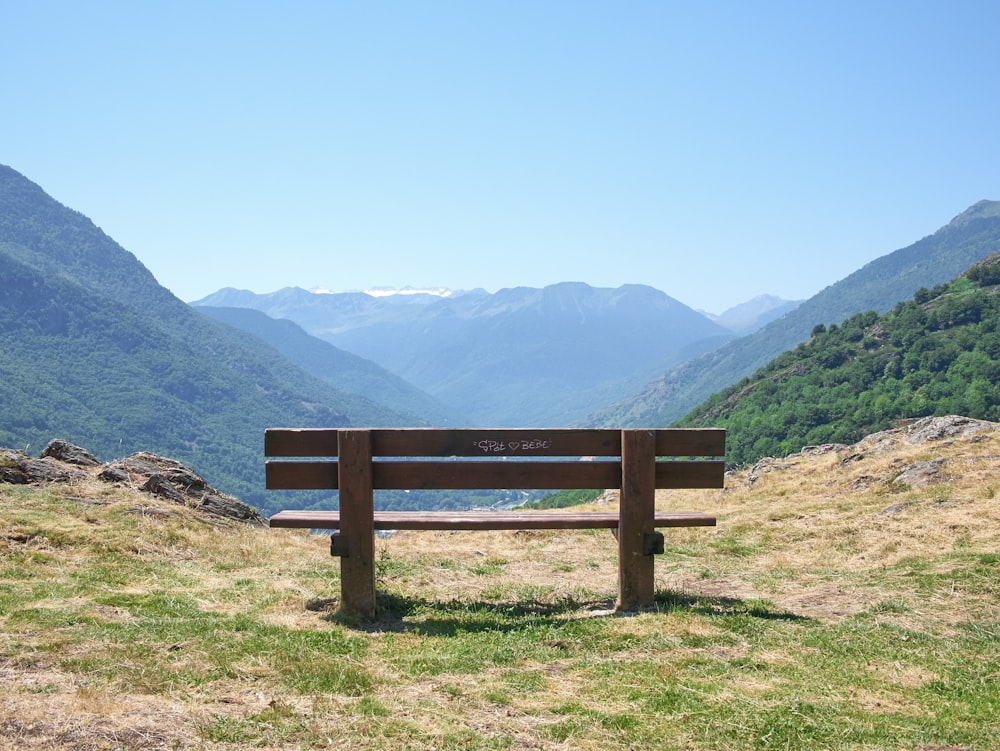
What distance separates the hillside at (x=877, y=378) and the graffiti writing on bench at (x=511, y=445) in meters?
49.5

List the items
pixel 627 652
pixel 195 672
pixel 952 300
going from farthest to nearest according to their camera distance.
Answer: pixel 952 300 → pixel 627 652 → pixel 195 672

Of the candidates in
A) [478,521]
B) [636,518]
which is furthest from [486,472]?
[636,518]

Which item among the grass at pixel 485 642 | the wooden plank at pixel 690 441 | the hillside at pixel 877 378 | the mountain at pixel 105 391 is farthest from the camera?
the mountain at pixel 105 391

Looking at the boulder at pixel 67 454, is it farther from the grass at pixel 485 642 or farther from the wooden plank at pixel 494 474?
the wooden plank at pixel 494 474

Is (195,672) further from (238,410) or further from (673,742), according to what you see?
(238,410)

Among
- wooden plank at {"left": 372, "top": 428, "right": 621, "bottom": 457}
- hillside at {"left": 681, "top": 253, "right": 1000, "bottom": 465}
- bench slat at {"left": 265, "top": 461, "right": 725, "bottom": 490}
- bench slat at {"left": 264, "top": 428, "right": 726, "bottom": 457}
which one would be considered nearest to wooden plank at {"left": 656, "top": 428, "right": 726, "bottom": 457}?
bench slat at {"left": 264, "top": 428, "right": 726, "bottom": 457}

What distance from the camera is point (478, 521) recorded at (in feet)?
22.1

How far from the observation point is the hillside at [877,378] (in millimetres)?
54469

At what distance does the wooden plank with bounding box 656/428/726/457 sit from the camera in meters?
6.60

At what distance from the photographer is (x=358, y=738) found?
3.84m

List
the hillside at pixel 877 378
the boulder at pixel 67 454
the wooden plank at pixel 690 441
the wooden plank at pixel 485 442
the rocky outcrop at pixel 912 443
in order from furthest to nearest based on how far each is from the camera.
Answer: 1. the hillside at pixel 877 378
2. the rocky outcrop at pixel 912 443
3. the boulder at pixel 67 454
4. the wooden plank at pixel 690 441
5. the wooden plank at pixel 485 442

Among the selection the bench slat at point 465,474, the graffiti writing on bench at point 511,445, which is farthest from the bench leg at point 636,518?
the graffiti writing on bench at point 511,445

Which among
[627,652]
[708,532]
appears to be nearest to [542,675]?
[627,652]

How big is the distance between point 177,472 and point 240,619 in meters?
7.24
